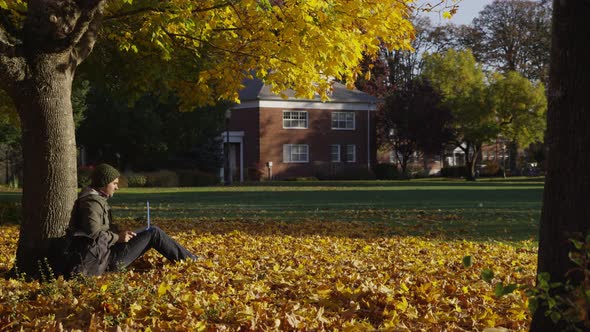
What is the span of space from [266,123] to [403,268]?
41.3 metres

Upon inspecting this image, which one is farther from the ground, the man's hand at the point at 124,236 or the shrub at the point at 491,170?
the shrub at the point at 491,170

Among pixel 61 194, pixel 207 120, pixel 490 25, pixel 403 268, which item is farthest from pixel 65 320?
pixel 490 25

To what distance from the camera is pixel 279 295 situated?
5.65 m

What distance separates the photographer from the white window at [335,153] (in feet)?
168

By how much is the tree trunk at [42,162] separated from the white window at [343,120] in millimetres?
44769

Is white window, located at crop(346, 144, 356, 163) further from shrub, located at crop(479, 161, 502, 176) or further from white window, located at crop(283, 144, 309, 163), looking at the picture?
shrub, located at crop(479, 161, 502, 176)

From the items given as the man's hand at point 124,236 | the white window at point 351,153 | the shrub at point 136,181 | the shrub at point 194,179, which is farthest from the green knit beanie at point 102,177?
the white window at point 351,153

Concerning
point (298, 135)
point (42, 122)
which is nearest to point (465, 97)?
point (298, 135)

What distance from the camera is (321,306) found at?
5.27 meters

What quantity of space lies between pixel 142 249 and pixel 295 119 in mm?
43005

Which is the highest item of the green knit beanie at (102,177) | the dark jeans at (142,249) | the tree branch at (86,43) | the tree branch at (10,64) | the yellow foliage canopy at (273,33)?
the yellow foliage canopy at (273,33)

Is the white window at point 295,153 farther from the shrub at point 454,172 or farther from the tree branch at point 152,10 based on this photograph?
the tree branch at point 152,10

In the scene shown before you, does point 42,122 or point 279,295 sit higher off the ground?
point 42,122

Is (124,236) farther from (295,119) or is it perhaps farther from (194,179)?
(295,119)
